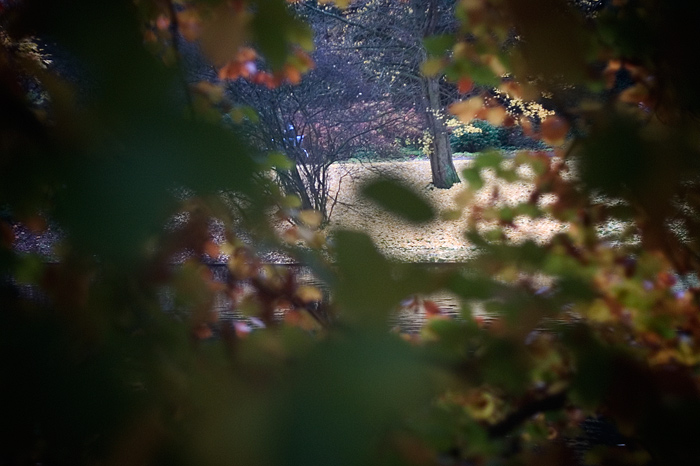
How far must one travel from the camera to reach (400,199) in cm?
20

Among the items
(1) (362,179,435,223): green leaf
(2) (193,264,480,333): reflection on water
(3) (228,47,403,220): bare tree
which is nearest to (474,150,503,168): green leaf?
(2) (193,264,480,333): reflection on water

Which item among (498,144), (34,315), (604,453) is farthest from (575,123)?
(498,144)

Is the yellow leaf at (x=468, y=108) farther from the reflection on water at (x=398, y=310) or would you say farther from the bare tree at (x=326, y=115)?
the bare tree at (x=326, y=115)

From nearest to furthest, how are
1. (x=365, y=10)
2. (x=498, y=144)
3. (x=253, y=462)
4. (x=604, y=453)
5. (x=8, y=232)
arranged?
1. (x=253, y=462)
2. (x=8, y=232)
3. (x=604, y=453)
4. (x=498, y=144)
5. (x=365, y=10)

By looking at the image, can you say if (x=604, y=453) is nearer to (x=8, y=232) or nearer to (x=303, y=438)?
(x=303, y=438)

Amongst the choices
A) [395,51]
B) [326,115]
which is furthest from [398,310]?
[395,51]

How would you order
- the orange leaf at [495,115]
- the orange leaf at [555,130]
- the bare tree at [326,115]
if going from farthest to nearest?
the bare tree at [326,115] → the orange leaf at [495,115] → the orange leaf at [555,130]

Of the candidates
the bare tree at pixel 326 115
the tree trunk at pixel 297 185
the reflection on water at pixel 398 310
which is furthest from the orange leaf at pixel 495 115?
the bare tree at pixel 326 115

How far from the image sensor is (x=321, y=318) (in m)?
0.24

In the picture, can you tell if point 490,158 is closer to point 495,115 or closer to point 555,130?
point 555,130

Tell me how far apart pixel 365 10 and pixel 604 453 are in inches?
126

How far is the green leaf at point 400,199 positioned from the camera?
0.20 m

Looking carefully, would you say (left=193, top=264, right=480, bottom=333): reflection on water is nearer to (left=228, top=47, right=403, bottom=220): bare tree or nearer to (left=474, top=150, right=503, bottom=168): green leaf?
(left=474, top=150, right=503, bottom=168): green leaf

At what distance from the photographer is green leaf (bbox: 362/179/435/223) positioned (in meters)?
0.20
